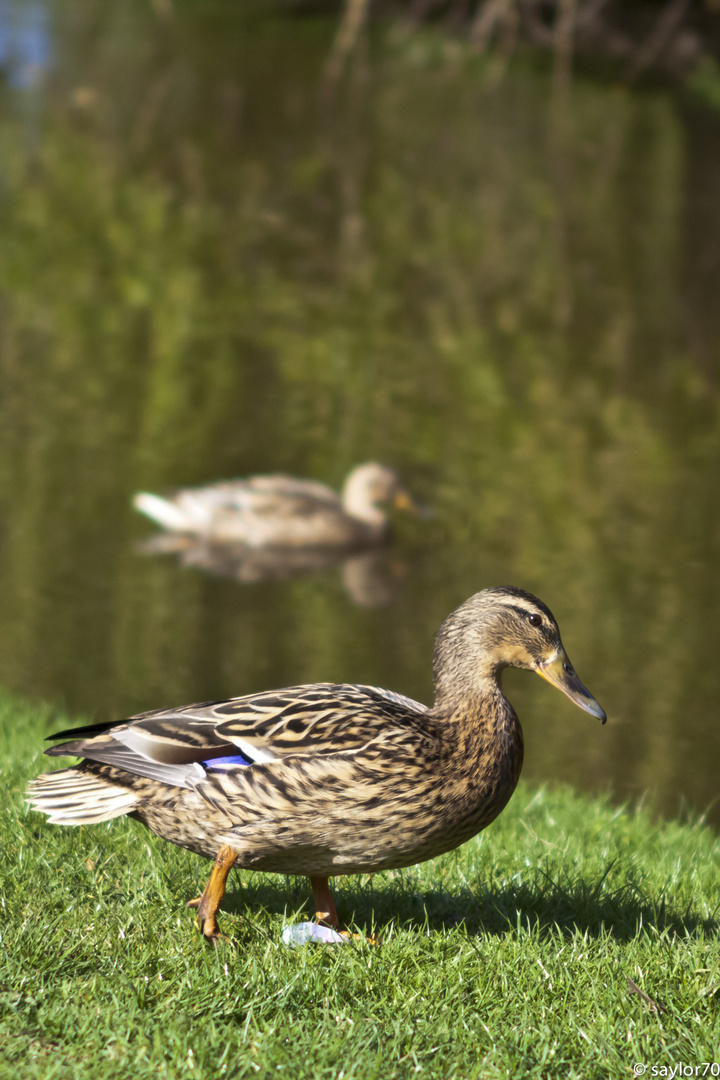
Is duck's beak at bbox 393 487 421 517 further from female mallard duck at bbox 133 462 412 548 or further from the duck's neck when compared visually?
the duck's neck

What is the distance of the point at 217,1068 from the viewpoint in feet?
9.94

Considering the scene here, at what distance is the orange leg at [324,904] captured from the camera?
12.4ft

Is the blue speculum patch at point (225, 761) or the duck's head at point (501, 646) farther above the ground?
the duck's head at point (501, 646)

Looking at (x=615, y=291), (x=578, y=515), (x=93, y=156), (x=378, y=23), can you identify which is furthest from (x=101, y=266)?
(x=378, y=23)

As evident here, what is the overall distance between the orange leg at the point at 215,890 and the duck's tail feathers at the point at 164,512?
231 inches

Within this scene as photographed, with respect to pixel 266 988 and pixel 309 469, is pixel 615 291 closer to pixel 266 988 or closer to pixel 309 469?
pixel 309 469

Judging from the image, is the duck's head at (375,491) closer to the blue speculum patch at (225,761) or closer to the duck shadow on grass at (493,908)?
the duck shadow on grass at (493,908)

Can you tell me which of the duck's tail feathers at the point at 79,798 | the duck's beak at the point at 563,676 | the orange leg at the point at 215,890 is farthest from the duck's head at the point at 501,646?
the duck's tail feathers at the point at 79,798

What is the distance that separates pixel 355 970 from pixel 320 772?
20.1 inches

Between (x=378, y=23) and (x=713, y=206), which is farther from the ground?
(x=378, y=23)

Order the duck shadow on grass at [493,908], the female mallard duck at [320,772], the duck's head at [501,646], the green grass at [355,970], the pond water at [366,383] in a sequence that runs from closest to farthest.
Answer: the green grass at [355,970]
the female mallard duck at [320,772]
the duck's head at [501,646]
the duck shadow on grass at [493,908]
the pond water at [366,383]

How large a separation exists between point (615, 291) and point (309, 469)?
223 inches

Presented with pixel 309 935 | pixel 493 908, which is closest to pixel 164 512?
pixel 493 908

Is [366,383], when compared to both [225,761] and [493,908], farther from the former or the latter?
[225,761]
